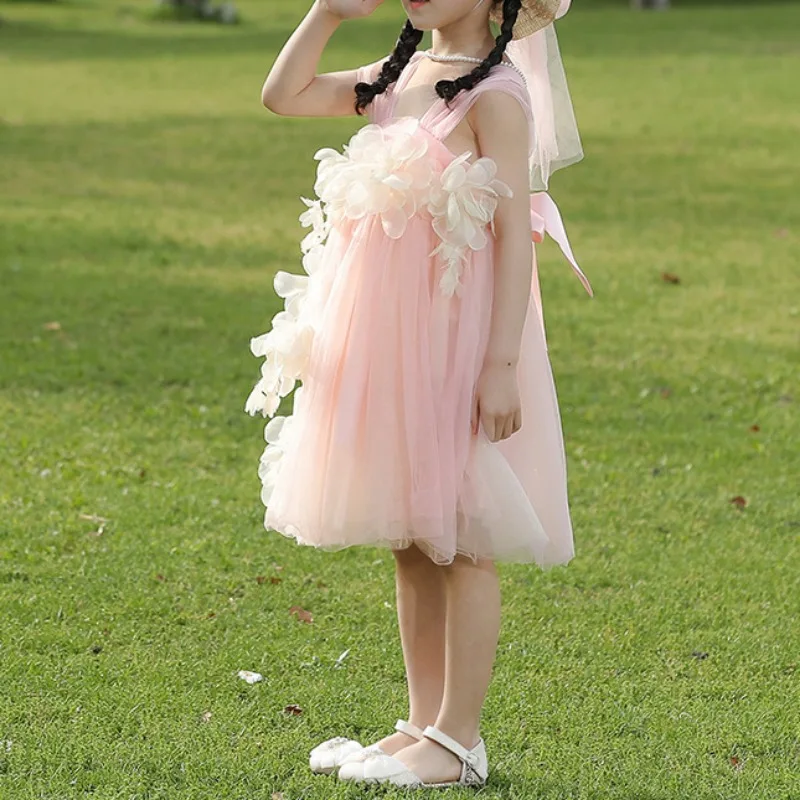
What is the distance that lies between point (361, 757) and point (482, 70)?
1348mm

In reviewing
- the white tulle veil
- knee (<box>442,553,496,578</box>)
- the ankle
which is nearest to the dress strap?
the white tulle veil

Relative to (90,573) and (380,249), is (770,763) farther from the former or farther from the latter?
(90,573)

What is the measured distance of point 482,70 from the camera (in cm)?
292

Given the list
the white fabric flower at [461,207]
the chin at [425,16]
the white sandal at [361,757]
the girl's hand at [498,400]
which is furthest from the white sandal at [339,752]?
the chin at [425,16]

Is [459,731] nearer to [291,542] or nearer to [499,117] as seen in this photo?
[499,117]

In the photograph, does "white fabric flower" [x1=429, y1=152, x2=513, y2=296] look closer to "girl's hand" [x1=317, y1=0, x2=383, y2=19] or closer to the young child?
the young child

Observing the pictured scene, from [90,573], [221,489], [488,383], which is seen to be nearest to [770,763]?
[488,383]

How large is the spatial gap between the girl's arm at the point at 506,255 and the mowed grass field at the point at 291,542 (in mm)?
793

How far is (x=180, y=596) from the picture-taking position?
13.4 feet

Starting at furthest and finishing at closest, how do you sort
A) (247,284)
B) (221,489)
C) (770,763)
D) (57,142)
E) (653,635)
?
(57,142) → (247,284) → (221,489) → (653,635) → (770,763)

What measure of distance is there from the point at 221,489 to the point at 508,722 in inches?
69.7

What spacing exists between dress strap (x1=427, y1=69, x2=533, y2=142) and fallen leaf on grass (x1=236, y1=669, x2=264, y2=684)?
134 cm

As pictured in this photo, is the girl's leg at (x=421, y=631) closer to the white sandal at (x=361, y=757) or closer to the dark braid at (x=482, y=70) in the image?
the white sandal at (x=361, y=757)

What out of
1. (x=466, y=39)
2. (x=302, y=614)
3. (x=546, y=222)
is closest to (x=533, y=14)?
(x=466, y=39)
